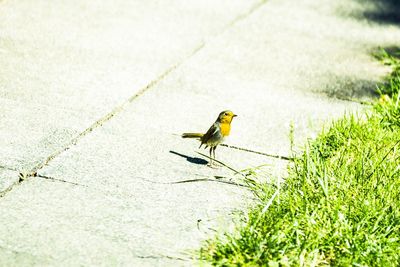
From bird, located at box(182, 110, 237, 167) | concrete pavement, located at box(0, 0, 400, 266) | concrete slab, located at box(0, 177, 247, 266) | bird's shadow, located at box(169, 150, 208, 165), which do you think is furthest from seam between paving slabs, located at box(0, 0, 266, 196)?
bird, located at box(182, 110, 237, 167)

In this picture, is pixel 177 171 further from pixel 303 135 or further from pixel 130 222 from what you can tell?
pixel 303 135

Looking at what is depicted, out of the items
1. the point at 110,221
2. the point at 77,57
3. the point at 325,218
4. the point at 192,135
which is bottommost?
the point at 110,221

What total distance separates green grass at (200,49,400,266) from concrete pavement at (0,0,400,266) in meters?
0.26

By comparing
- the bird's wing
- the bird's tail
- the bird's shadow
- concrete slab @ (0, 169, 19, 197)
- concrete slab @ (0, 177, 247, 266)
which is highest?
the bird's wing

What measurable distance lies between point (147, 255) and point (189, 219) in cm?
48

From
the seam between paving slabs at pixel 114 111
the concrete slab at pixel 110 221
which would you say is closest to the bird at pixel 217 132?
the concrete slab at pixel 110 221

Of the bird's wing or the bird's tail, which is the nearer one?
the bird's wing

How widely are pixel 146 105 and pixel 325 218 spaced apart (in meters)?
2.28

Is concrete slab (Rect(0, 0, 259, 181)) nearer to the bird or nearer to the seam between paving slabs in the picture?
the seam between paving slabs

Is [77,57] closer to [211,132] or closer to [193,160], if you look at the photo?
[193,160]

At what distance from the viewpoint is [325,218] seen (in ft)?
12.0

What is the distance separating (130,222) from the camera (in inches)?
145

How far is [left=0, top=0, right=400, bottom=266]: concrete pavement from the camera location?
3617 millimetres

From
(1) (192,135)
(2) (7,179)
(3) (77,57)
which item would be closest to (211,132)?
(1) (192,135)
